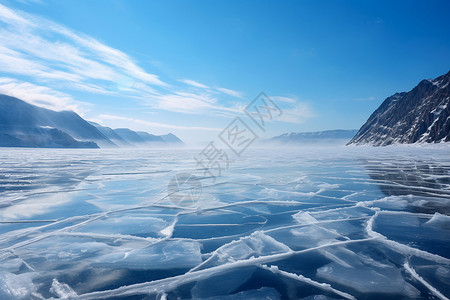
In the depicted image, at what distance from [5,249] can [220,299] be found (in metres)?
3.42

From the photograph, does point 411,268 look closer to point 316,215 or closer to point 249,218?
point 316,215

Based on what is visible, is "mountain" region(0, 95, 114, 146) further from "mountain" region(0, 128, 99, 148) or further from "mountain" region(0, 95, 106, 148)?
"mountain" region(0, 128, 99, 148)

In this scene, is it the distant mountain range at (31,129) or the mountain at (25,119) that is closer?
the distant mountain range at (31,129)

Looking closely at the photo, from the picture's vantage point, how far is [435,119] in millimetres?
70438

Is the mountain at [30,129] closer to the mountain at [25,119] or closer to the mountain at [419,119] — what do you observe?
the mountain at [25,119]

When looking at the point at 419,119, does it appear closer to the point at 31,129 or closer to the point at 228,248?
the point at 228,248

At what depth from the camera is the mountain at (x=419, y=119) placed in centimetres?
6683

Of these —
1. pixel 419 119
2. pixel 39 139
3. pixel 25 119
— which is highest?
pixel 25 119

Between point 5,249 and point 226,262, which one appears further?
point 5,249

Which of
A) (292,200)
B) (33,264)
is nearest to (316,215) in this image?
(292,200)

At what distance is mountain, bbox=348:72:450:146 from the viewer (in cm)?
6683

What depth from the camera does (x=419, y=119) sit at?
7931cm

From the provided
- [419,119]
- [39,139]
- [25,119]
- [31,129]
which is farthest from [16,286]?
[25,119]

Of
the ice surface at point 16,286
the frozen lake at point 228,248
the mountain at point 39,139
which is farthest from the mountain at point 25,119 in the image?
the ice surface at point 16,286
